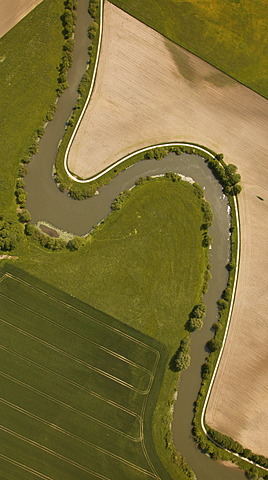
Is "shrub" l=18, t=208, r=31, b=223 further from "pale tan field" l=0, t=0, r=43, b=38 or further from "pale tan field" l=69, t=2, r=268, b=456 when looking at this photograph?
"pale tan field" l=0, t=0, r=43, b=38

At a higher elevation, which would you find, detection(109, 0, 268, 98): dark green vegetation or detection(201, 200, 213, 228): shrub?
detection(109, 0, 268, 98): dark green vegetation

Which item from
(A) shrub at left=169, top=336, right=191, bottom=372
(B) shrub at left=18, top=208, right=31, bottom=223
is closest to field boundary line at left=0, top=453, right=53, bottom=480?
(A) shrub at left=169, top=336, right=191, bottom=372

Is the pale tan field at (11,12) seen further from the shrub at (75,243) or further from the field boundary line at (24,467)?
the field boundary line at (24,467)

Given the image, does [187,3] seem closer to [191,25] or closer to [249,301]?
[191,25]

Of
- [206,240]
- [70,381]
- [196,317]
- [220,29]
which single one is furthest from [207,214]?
[70,381]

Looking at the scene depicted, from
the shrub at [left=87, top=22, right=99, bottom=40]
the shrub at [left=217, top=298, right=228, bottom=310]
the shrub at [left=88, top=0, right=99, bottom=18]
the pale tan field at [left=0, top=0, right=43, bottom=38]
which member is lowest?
the shrub at [left=217, top=298, right=228, bottom=310]

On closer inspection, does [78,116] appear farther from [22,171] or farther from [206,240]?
[206,240]
